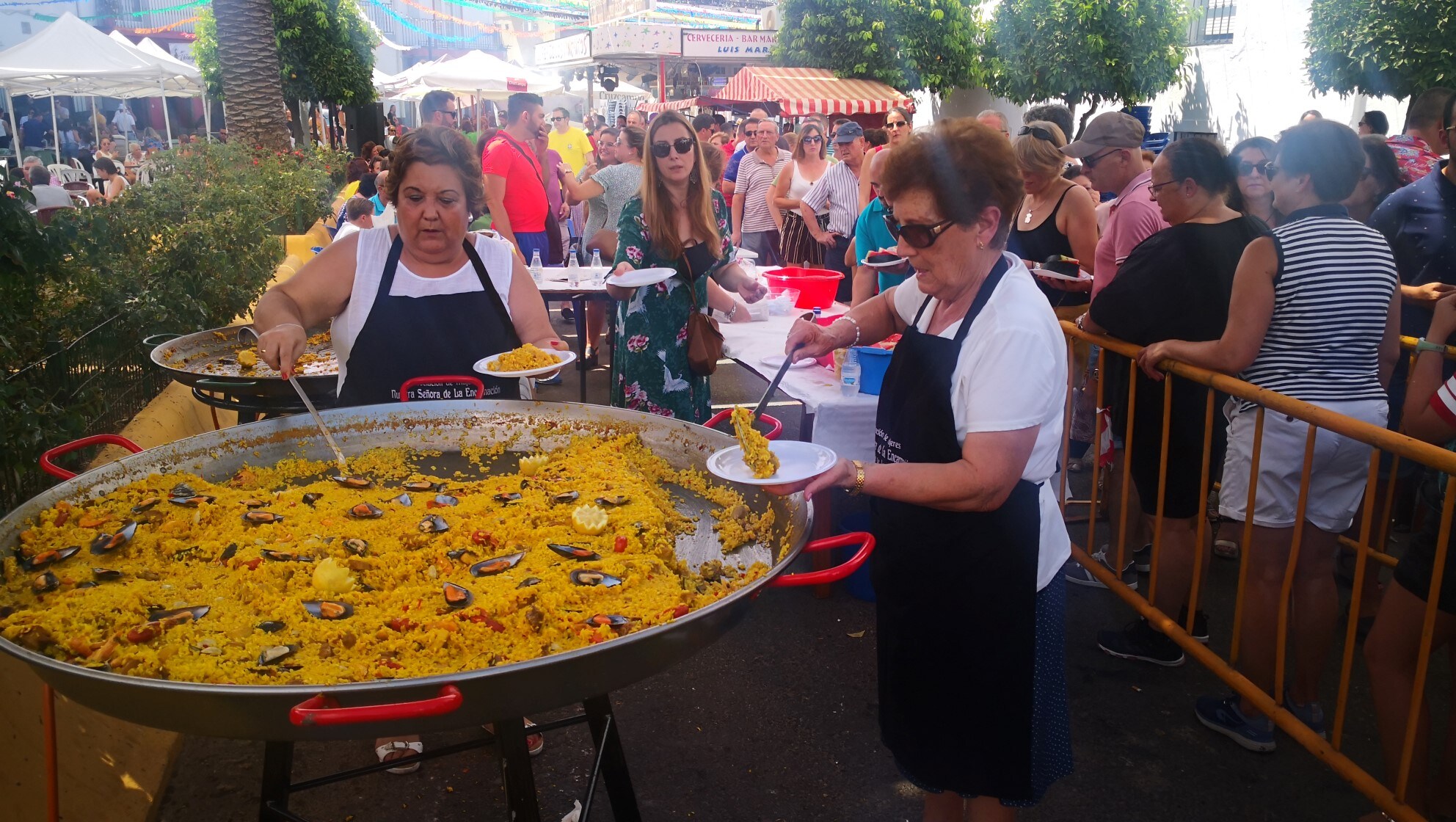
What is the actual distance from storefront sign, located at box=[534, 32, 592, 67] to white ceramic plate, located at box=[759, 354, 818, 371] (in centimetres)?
3737

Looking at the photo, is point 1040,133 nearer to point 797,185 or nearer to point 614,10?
point 797,185

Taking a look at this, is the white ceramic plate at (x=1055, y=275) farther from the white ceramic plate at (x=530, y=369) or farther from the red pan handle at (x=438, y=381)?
the red pan handle at (x=438, y=381)

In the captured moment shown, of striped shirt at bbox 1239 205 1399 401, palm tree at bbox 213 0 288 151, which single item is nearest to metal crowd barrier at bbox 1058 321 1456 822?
striped shirt at bbox 1239 205 1399 401

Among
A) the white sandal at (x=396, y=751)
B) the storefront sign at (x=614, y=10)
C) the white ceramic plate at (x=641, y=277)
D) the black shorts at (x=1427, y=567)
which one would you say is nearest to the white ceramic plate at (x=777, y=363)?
the white ceramic plate at (x=641, y=277)

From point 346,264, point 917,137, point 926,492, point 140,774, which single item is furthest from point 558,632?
point 140,774

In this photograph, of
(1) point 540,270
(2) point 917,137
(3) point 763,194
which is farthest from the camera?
(3) point 763,194

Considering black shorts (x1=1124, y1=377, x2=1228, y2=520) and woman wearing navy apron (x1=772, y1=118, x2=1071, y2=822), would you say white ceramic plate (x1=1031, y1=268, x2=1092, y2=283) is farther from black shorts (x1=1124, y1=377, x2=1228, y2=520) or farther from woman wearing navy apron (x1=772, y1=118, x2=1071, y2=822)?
woman wearing navy apron (x1=772, y1=118, x2=1071, y2=822)

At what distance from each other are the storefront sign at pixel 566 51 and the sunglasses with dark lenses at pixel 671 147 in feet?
122

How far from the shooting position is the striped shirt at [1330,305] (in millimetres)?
3209

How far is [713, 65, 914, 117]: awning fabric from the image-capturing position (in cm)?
2423

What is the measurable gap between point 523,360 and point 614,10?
58.7 meters

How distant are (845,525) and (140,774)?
A: 9.71ft

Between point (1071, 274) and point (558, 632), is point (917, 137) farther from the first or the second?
point (1071, 274)

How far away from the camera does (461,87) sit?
67.3 ft
